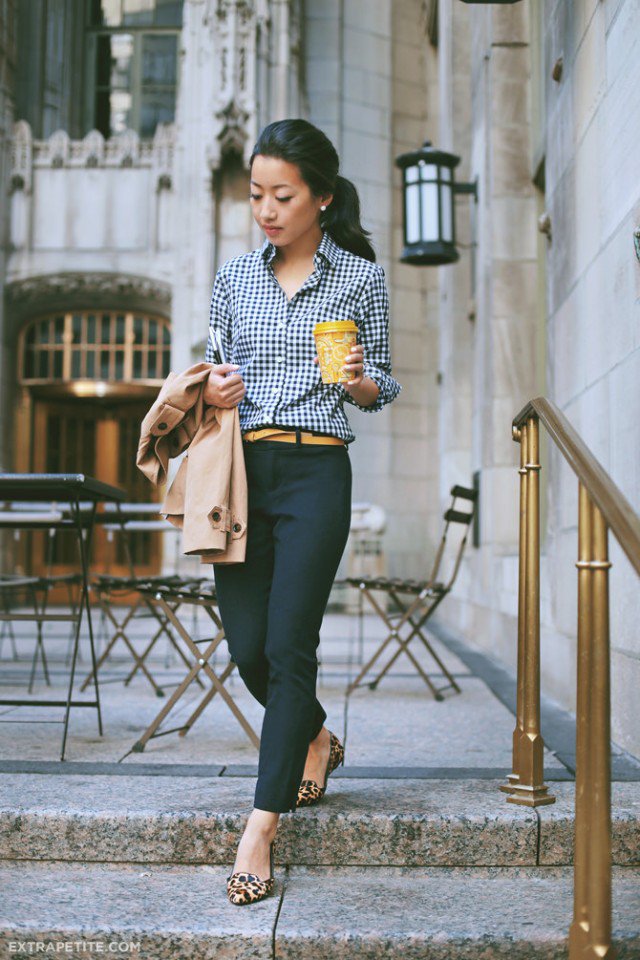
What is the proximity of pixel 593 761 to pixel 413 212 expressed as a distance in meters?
7.12

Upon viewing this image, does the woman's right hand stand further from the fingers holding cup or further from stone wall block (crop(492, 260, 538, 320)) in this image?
stone wall block (crop(492, 260, 538, 320))

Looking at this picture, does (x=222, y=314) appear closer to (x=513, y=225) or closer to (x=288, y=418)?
(x=288, y=418)

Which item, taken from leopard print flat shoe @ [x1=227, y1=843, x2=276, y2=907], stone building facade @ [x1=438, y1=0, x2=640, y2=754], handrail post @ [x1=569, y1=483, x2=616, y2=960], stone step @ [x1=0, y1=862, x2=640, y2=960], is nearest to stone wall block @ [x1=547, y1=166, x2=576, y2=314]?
stone building facade @ [x1=438, y1=0, x2=640, y2=754]

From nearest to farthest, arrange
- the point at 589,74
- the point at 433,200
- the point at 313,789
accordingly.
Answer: the point at 313,789 < the point at 589,74 < the point at 433,200

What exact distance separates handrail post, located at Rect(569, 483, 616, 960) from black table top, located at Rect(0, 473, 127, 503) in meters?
2.04

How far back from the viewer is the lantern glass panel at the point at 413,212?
28.8ft

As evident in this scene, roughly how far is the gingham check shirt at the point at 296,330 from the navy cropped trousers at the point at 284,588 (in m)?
0.10

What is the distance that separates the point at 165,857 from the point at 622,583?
6.59 feet

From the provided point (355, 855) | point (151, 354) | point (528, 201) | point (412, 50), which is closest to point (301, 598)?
point (355, 855)

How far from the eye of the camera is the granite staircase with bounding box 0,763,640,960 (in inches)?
102

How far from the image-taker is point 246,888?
2.74 meters

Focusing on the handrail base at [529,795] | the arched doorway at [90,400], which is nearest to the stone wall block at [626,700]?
the handrail base at [529,795]

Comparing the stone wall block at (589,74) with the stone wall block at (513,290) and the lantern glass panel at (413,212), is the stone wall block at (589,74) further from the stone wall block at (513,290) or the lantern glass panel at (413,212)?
the lantern glass panel at (413,212)

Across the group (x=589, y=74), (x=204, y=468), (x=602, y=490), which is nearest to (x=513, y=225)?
(x=589, y=74)
